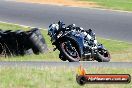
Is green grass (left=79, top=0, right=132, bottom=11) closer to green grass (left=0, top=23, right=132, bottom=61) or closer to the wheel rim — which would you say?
green grass (left=0, top=23, right=132, bottom=61)

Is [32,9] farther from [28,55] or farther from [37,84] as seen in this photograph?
[37,84]

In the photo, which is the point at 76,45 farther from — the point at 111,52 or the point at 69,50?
the point at 111,52

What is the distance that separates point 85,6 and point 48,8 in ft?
8.52

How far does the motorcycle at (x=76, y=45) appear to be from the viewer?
48.3ft

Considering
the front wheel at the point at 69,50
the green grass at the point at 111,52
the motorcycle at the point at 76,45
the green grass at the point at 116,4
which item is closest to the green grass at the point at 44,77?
the front wheel at the point at 69,50

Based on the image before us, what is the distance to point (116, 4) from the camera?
3522cm

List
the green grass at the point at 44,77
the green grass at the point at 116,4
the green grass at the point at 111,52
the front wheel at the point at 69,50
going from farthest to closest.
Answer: the green grass at the point at 116,4 → the green grass at the point at 111,52 → the front wheel at the point at 69,50 → the green grass at the point at 44,77

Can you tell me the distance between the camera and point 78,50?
1495 centimetres

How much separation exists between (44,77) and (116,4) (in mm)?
25735

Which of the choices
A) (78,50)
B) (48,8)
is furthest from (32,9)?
(78,50)

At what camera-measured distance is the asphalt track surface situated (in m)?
25.1

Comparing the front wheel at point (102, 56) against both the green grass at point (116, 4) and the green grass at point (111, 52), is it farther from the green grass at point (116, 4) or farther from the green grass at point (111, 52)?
the green grass at point (116, 4)

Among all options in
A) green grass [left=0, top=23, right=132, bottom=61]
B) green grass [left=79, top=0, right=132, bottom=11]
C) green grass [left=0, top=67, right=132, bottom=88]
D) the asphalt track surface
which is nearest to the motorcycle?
green grass [left=0, top=23, right=132, bottom=61]

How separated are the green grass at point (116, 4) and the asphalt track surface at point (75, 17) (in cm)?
167
